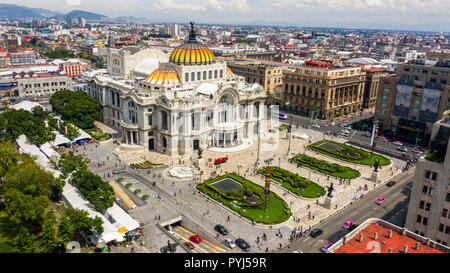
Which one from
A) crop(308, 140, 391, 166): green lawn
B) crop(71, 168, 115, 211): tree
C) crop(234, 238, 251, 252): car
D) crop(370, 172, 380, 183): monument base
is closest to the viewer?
crop(234, 238, 251, 252): car

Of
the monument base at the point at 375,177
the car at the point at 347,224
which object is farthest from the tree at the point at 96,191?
the monument base at the point at 375,177

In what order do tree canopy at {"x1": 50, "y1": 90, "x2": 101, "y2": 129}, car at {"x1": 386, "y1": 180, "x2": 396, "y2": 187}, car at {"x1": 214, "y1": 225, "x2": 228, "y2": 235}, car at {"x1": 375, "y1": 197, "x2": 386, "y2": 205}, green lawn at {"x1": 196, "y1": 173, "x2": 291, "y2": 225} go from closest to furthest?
1. car at {"x1": 214, "y1": 225, "x2": 228, "y2": 235}
2. green lawn at {"x1": 196, "y1": 173, "x2": 291, "y2": 225}
3. car at {"x1": 375, "y1": 197, "x2": 386, "y2": 205}
4. car at {"x1": 386, "y1": 180, "x2": 396, "y2": 187}
5. tree canopy at {"x1": 50, "y1": 90, "x2": 101, "y2": 129}

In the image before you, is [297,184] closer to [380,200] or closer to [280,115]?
[380,200]

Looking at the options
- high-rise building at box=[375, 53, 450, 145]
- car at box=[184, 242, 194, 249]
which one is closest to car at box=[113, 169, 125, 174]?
car at box=[184, 242, 194, 249]

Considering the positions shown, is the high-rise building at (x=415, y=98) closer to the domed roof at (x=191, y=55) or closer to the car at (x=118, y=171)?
the domed roof at (x=191, y=55)

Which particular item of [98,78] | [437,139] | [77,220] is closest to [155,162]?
[77,220]

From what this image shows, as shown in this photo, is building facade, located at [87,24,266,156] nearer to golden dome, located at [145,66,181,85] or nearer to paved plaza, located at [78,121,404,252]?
golden dome, located at [145,66,181,85]
